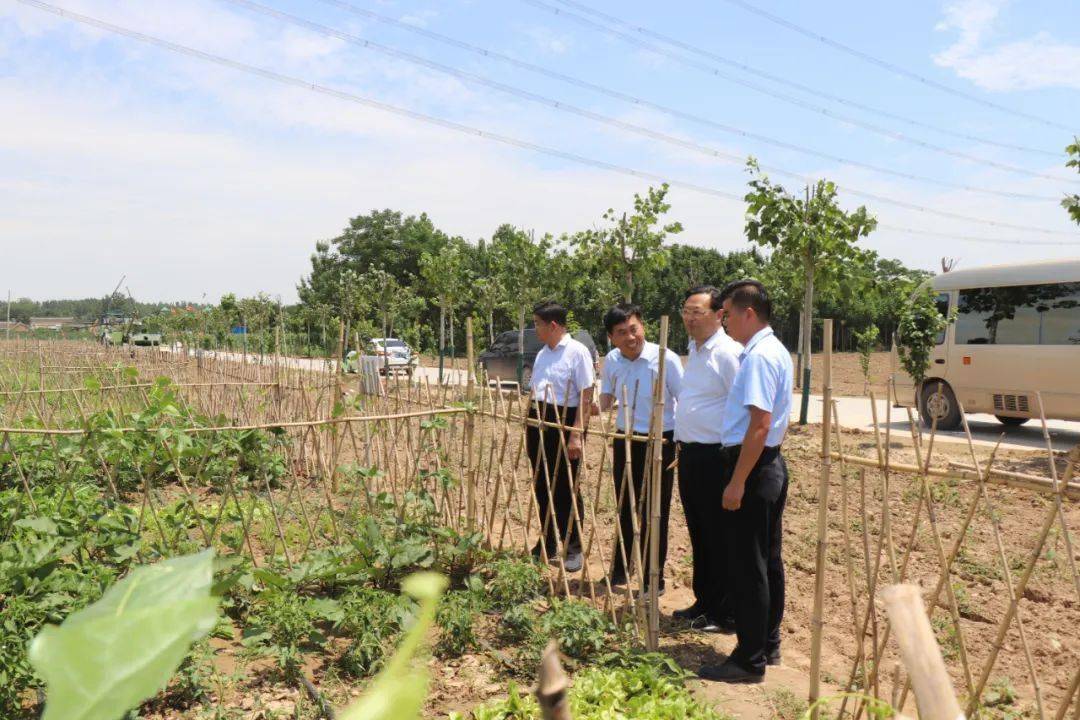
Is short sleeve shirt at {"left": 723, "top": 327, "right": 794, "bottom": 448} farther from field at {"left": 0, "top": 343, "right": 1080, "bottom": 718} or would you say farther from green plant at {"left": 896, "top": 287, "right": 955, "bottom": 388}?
green plant at {"left": 896, "top": 287, "right": 955, "bottom": 388}

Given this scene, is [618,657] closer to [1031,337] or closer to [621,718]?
[621,718]

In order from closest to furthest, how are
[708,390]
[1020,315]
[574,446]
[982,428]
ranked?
[708,390] < [574,446] < [1020,315] < [982,428]

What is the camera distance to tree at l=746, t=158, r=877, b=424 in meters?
9.96

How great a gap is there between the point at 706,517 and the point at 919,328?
724 cm

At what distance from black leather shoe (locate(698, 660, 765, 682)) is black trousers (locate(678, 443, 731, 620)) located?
63 cm

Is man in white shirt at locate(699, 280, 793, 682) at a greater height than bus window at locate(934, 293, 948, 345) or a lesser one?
lesser

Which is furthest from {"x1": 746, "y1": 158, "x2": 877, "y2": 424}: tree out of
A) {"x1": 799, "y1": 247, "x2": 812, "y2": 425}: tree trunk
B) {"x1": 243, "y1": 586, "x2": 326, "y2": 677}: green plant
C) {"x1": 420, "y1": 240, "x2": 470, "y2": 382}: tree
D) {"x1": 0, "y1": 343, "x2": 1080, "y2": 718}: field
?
{"x1": 420, "y1": 240, "x2": 470, "y2": 382}: tree

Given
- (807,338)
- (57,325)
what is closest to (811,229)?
(807,338)

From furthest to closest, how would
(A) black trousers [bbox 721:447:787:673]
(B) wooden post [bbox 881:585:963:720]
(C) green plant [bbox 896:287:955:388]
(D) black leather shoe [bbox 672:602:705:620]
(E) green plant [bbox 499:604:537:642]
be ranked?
(C) green plant [bbox 896:287:955:388] → (D) black leather shoe [bbox 672:602:705:620] → (E) green plant [bbox 499:604:537:642] → (A) black trousers [bbox 721:447:787:673] → (B) wooden post [bbox 881:585:963:720]

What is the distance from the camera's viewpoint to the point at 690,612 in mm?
4156

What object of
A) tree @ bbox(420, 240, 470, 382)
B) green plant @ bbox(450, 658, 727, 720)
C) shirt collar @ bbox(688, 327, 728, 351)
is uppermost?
tree @ bbox(420, 240, 470, 382)

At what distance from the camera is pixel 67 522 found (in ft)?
11.5

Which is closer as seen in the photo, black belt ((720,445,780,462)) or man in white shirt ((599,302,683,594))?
black belt ((720,445,780,462))

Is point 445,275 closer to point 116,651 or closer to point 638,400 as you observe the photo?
point 638,400
